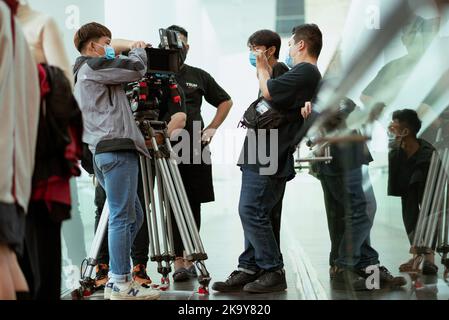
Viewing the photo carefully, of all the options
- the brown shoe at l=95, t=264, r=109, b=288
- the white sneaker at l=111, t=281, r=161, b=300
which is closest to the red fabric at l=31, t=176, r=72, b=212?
the white sneaker at l=111, t=281, r=161, b=300

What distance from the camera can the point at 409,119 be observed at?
245 cm

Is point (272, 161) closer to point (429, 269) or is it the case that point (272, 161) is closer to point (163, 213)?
point (163, 213)

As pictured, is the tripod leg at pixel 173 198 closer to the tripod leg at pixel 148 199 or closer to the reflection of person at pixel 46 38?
the tripod leg at pixel 148 199

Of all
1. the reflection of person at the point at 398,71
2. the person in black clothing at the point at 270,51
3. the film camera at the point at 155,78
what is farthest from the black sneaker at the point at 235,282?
the reflection of person at the point at 398,71

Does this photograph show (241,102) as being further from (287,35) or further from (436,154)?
(436,154)

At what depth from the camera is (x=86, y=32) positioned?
9.48 ft

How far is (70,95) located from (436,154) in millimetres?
1360

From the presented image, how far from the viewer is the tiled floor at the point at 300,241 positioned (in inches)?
99.7

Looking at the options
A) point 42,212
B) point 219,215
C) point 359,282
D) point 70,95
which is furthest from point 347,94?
point 219,215

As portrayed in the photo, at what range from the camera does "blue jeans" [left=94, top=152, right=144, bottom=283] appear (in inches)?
109

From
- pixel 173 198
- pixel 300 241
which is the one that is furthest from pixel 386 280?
pixel 300 241

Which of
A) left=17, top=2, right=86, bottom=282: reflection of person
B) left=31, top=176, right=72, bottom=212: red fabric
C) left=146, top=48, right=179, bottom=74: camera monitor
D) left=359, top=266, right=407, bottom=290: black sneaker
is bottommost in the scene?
left=359, top=266, right=407, bottom=290: black sneaker

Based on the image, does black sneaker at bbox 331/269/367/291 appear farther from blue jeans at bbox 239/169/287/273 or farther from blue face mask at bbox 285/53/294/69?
blue face mask at bbox 285/53/294/69

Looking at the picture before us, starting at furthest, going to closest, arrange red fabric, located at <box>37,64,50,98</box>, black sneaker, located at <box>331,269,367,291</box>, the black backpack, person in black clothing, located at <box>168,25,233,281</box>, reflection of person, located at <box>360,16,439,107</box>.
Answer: person in black clothing, located at <box>168,25,233,281</box>
the black backpack
black sneaker, located at <box>331,269,367,291</box>
reflection of person, located at <box>360,16,439,107</box>
red fabric, located at <box>37,64,50,98</box>
